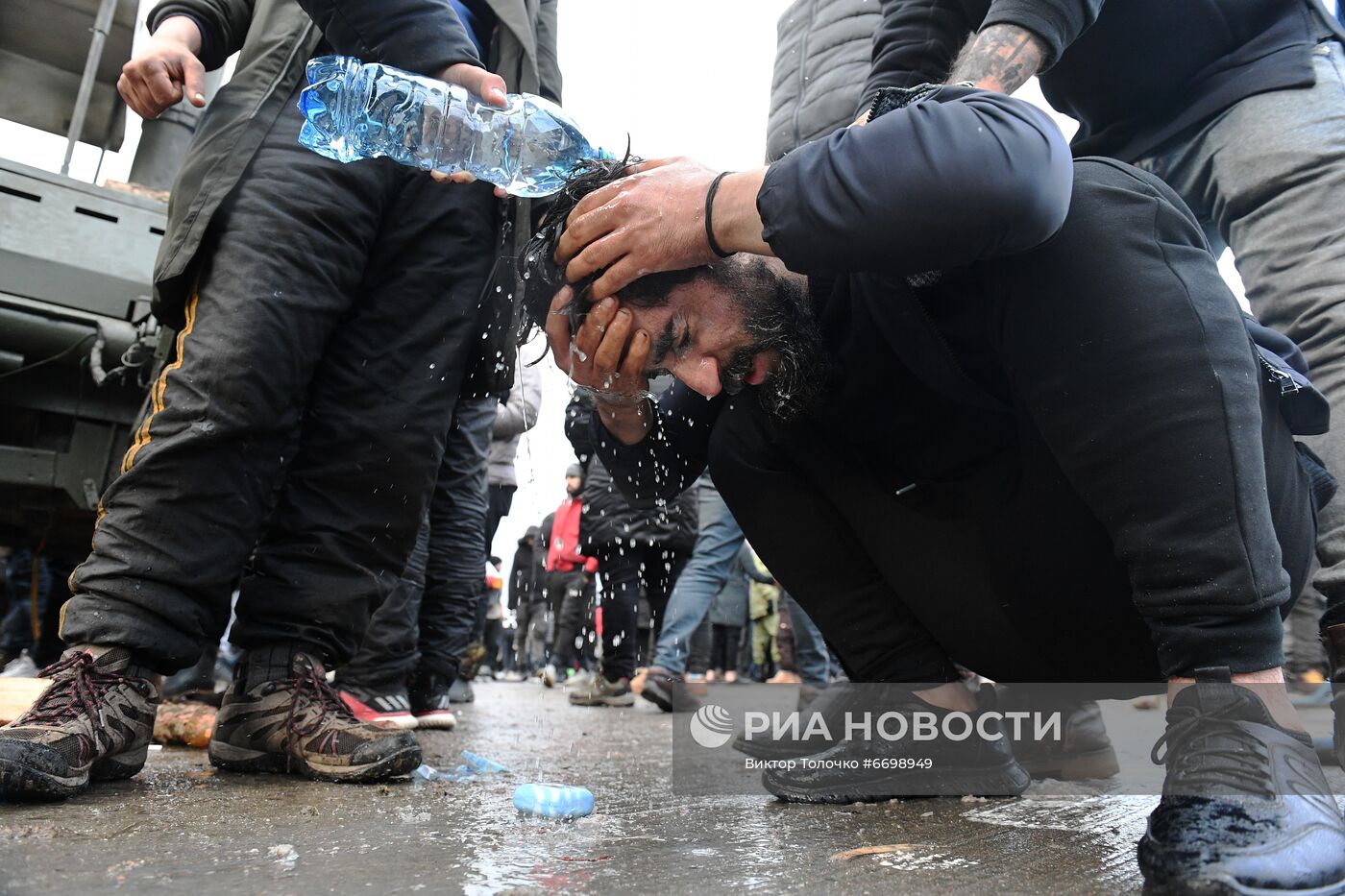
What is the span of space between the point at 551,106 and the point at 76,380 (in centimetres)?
267

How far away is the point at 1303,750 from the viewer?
3.27 ft

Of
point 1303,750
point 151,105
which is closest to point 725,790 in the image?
point 1303,750

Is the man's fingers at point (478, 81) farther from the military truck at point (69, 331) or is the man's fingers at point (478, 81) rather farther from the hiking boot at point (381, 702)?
the military truck at point (69, 331)

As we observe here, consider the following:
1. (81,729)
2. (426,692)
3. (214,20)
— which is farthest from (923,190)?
(426,692)

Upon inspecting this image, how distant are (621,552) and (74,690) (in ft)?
11.8

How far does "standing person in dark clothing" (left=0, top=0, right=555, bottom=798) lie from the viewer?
157cm

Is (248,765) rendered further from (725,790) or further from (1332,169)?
(1332,169)

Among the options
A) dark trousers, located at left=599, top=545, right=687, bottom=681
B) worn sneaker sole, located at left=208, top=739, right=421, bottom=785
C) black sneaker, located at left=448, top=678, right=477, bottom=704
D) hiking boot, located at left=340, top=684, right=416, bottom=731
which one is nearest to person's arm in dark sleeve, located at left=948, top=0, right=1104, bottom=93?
worn sneaker sole, located at left=208, top=739, right=421, bottom=785

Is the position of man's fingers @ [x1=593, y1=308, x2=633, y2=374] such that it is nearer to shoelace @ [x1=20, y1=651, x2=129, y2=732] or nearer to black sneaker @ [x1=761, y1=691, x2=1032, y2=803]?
black sneaker @ [x1=761, y1=691, x2=1032, y2=803]

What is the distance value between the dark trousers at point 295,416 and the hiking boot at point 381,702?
2.92 ft

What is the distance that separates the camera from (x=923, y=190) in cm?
104

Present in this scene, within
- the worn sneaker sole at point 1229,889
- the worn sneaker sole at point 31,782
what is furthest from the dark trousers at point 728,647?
the worn sneaker sole at point 1229,889

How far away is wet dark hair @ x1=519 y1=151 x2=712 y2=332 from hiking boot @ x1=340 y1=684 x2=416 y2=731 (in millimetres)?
1466

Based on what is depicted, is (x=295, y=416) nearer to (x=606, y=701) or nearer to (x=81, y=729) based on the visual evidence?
(x=81, y=729)
